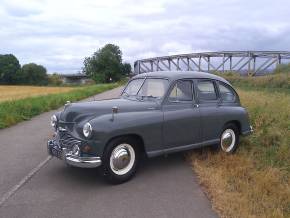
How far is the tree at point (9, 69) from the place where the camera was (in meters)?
108

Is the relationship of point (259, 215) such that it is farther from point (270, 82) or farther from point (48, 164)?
point (270, 82)

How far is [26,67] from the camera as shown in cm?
11256

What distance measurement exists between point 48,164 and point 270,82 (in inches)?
1790

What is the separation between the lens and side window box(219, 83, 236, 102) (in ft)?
28.8

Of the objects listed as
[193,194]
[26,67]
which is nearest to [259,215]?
[193,194]

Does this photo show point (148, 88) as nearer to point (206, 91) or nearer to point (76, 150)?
point (206, 91)

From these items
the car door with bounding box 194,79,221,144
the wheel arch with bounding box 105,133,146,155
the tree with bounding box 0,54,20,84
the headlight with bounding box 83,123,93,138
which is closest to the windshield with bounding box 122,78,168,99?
the car door with bounding box 194,79,221,144

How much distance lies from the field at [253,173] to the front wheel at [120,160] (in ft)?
3.91

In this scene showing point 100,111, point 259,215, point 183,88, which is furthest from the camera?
point 183,88

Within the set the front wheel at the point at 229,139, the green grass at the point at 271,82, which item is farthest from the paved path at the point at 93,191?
the green grass at the point at 271,82

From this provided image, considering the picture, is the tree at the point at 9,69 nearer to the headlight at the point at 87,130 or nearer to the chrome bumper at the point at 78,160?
the chrome bumper at the point at 78,160

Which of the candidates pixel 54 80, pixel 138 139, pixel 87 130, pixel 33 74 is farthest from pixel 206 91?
pixel 54 80

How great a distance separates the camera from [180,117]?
7574mm

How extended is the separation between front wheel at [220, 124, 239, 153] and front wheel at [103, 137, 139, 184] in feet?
7.79
